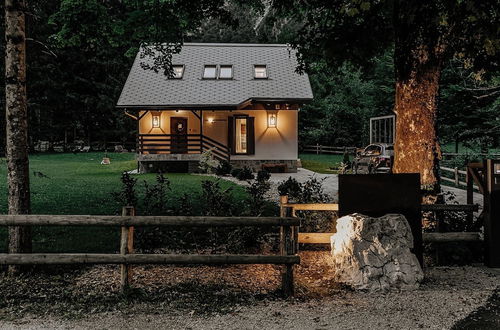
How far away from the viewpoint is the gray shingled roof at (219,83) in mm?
26000

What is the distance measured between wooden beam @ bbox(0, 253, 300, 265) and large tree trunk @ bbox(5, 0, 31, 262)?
1.03 meters

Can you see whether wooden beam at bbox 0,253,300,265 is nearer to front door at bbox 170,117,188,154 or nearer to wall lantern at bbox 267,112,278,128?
front door at bbox 170,117,188,154

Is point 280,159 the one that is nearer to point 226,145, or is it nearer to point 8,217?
point 226,145

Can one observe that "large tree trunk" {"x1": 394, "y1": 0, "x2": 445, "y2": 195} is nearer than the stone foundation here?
Yes

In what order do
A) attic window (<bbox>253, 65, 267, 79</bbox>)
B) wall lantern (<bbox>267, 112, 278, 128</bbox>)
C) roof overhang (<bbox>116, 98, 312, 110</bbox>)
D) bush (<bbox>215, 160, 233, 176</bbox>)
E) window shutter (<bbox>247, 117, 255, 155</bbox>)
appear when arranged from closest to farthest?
bush (<bbox>215, 160, 233, 176</bbox>) < roof overhang (<bbox>116, 98, 312, 110</bbox>) < window shutter (<bbox>247, 117, 255, 155</bbox>) < wall lantern (<bbox>267, 112, 278, 128</bbox>) < attic window (<bbox>253, 65, 267, 79</bbox>)

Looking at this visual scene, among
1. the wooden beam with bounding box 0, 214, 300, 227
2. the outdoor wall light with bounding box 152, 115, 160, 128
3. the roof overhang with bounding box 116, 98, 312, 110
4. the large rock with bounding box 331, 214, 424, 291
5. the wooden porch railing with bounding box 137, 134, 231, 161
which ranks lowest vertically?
the large rock with bounding box 331, 214, 424, 291

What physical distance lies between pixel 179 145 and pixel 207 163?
103 inches

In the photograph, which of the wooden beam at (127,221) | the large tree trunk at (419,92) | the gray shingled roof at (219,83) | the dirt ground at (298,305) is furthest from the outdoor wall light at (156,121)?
the wooden beam at (127,221)

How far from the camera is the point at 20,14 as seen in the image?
6.41m

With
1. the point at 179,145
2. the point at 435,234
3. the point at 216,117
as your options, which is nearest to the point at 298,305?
the point at 435,234

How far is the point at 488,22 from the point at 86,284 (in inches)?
278

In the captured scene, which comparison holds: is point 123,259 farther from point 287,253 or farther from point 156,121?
point 156,121

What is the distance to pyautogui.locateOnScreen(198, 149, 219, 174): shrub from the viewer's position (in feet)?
78.5

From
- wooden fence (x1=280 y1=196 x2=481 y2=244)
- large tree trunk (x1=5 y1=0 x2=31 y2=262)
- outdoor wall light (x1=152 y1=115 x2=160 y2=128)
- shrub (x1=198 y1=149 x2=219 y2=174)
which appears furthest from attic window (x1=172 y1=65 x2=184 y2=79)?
wooden fence (x1=280 y1=196 x2=481 y2=244)
